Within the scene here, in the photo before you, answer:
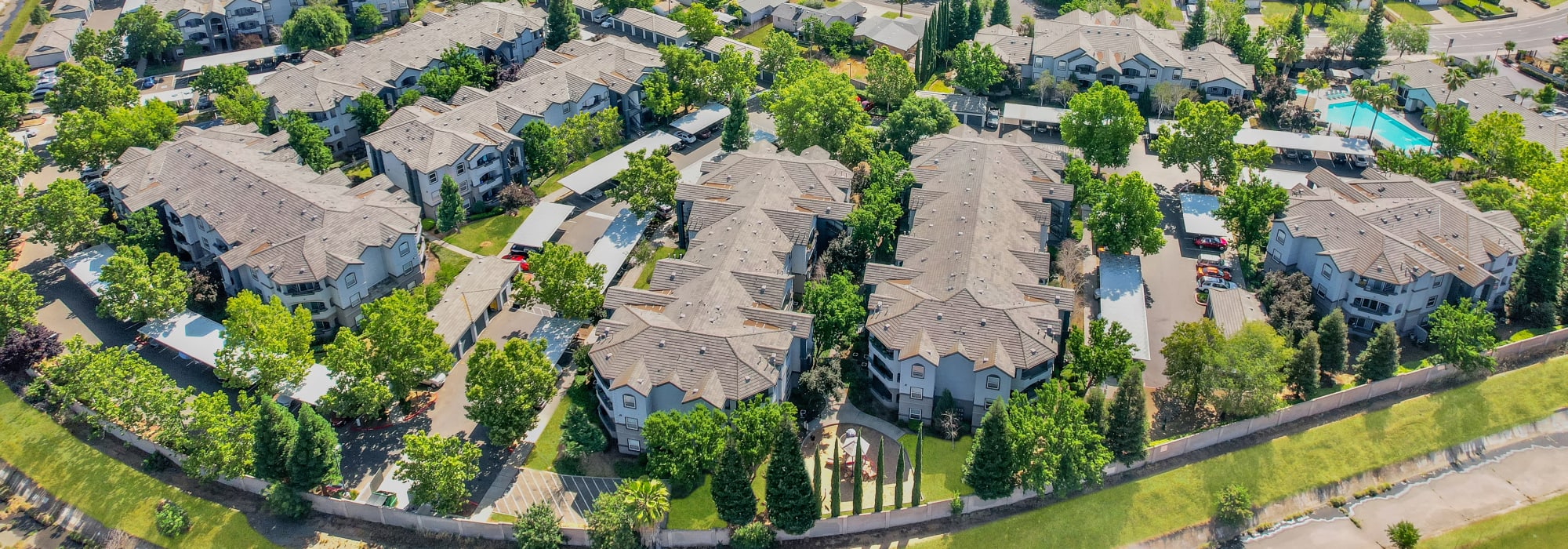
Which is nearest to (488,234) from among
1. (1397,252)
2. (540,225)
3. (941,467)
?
(540,225)

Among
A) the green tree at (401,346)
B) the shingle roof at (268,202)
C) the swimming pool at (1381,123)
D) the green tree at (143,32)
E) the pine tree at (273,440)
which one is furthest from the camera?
the green tree at (143,32)

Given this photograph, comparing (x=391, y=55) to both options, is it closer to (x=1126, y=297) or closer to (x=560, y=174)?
(x=560, y=174)

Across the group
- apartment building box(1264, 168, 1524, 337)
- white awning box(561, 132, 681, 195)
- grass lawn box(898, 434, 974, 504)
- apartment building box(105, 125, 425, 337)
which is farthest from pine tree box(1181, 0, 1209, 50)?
apartment building box(105, 125, 425, 337)

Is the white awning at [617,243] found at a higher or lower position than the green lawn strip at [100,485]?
higher

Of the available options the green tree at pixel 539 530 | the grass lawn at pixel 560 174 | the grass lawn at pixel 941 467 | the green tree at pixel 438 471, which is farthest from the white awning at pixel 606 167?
the grass lawn at pixel 941 467

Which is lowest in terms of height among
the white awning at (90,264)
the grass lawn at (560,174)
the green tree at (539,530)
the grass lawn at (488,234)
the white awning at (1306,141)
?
the green tree at (539,530)

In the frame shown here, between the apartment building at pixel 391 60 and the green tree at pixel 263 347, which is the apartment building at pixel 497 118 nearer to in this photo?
the apartment building at pixel 391 60

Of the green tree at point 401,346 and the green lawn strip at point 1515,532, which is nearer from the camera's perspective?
the green lawn strip at point 1515,532

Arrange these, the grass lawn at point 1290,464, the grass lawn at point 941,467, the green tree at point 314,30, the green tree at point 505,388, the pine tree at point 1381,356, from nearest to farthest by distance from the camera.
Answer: the grass lawn at point 1290,464
the grass lawn at point 941,467
the green tree at point 505,388
the pine tree at point 1381,356
the green tree at point 314,30
